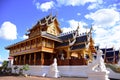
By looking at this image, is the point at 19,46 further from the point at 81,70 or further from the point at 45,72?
the point at 81,70

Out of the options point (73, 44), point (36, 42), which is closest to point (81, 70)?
point (73, 44)

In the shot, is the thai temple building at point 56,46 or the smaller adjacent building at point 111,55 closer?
the thai temple building at point 56,46

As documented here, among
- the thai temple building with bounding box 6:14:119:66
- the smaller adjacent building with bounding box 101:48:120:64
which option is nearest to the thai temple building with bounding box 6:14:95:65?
the thai temple building with bounding box 6:14:119:66

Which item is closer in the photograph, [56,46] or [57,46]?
[57,46]

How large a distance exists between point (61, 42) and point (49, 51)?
2399 mm

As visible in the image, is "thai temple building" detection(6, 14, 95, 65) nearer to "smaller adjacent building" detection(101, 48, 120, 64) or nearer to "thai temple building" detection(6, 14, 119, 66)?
"thai temple building" detection(6, 14, 119, 66)

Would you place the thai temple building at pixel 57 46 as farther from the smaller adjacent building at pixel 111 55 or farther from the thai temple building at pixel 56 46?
the smaller adjacent building at pixel 111 55

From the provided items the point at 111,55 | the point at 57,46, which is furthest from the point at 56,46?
the point at 111,55

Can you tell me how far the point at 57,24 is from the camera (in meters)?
32.2

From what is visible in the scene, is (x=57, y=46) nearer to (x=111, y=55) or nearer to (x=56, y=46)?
(x=56, y=46)

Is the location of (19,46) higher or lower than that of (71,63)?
higher

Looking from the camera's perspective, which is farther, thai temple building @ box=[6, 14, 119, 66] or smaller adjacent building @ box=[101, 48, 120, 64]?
smaller adjacent building @ box=[101, 48, 120, 64]

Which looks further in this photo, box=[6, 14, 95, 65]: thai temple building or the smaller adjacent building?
the smaller adjacent building

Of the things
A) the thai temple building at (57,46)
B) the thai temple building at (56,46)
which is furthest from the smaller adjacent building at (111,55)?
the thai temple building at (57,46)
